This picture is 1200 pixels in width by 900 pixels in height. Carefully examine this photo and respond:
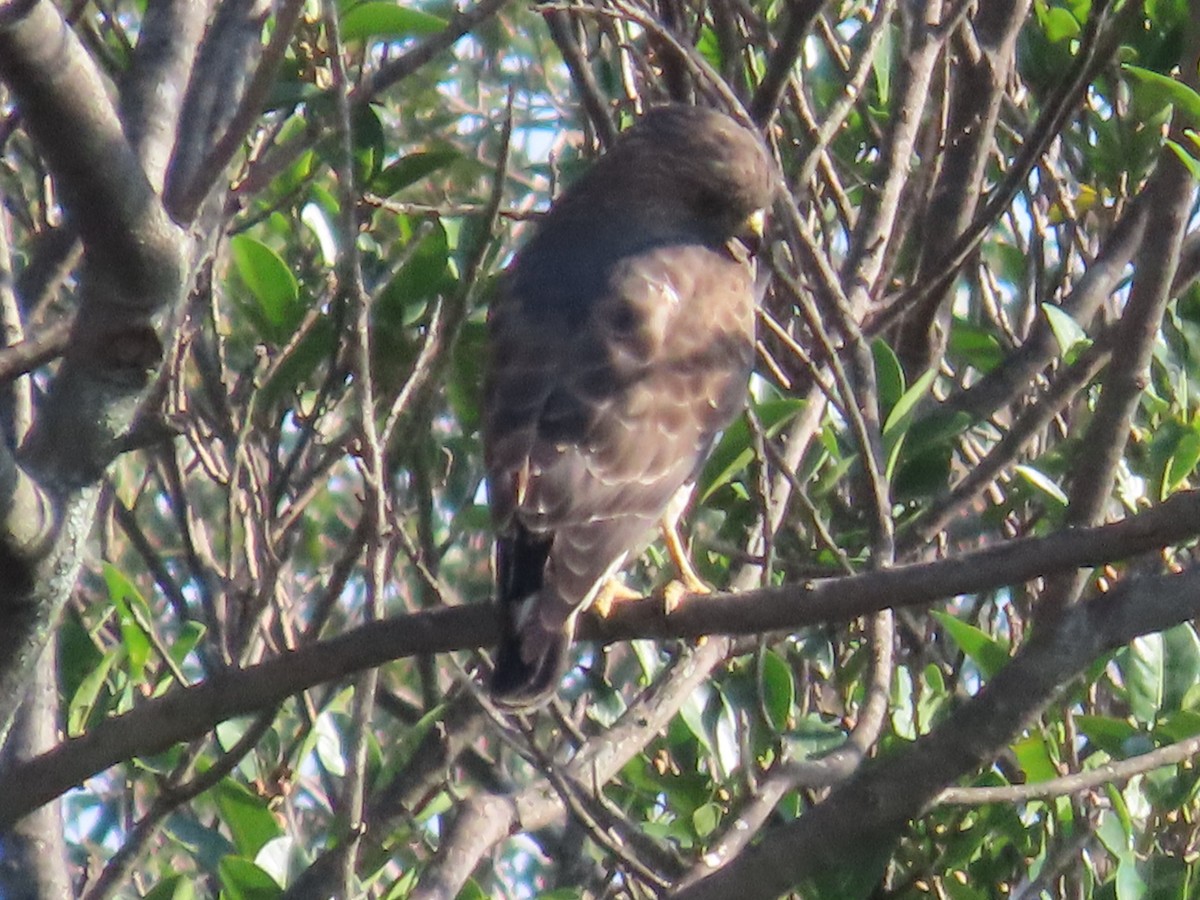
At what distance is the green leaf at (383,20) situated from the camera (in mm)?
4195

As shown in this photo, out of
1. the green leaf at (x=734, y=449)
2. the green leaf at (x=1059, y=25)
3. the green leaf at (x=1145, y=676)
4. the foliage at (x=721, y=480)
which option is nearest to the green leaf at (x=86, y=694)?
the foliage at (x=721, y=480)

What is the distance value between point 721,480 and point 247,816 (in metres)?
1.29

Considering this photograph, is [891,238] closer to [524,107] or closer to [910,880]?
[910,880]

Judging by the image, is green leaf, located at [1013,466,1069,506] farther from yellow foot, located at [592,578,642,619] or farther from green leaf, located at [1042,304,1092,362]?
yellow foot, located at [592,578,642,619]

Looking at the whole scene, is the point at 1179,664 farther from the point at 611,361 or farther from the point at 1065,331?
the point at 611,361

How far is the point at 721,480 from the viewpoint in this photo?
14.5ft

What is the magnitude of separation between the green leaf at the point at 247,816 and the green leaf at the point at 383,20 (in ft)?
5.43

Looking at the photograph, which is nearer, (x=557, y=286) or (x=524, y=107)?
(x=557, y=286)

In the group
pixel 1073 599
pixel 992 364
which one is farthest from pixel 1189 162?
pixel 992 364

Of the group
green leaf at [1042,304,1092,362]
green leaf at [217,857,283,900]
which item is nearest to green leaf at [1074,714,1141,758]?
green leaf at [1042,304,1092,362]

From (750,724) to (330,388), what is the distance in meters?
1.20

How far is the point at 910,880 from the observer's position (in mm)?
4035

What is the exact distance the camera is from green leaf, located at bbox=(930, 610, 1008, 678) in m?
3.93

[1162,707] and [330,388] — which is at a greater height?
[330,388]
